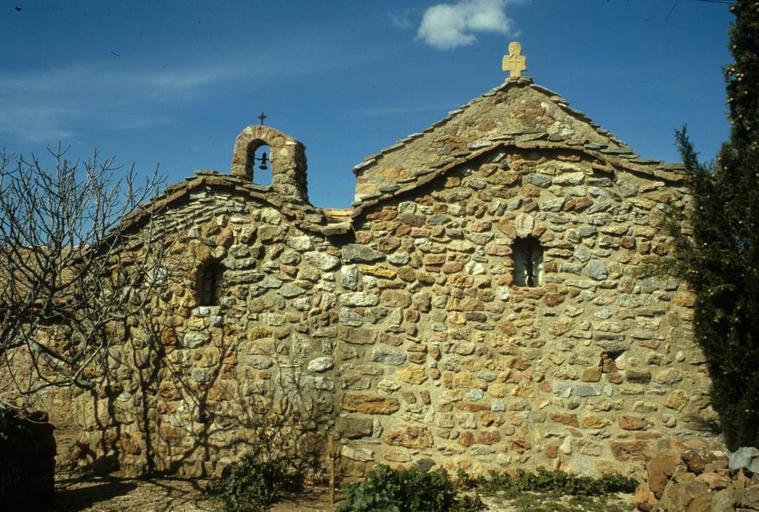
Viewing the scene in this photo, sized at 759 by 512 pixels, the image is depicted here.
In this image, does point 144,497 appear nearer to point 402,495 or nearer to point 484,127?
point 402,495

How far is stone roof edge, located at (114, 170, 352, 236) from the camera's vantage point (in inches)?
300

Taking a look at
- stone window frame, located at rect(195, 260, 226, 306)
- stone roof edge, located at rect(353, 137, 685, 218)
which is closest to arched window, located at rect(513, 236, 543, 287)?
stone roof edge, located at rect(353, 137, 685, 218)

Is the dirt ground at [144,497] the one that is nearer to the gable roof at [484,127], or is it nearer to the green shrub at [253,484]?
the green shrub at [253,484]

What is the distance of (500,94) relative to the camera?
1304 cm

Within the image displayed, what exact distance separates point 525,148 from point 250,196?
3526 mm

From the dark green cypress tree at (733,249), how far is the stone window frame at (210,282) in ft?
18.4

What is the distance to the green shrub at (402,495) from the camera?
5.91 m

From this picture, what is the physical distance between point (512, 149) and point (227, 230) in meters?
3.76

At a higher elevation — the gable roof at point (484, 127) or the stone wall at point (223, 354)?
the gable roof at point (484, 127)

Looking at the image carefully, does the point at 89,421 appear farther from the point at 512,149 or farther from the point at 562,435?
the point at 512,149

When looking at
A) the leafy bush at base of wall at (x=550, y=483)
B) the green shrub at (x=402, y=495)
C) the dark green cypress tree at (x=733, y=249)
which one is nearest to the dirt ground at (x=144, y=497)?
the green shrub at (x=402, y=495)

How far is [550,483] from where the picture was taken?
6902 millimetres

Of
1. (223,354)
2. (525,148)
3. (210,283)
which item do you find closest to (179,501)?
(223,354)

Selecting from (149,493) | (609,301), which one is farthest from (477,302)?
(149,493)
